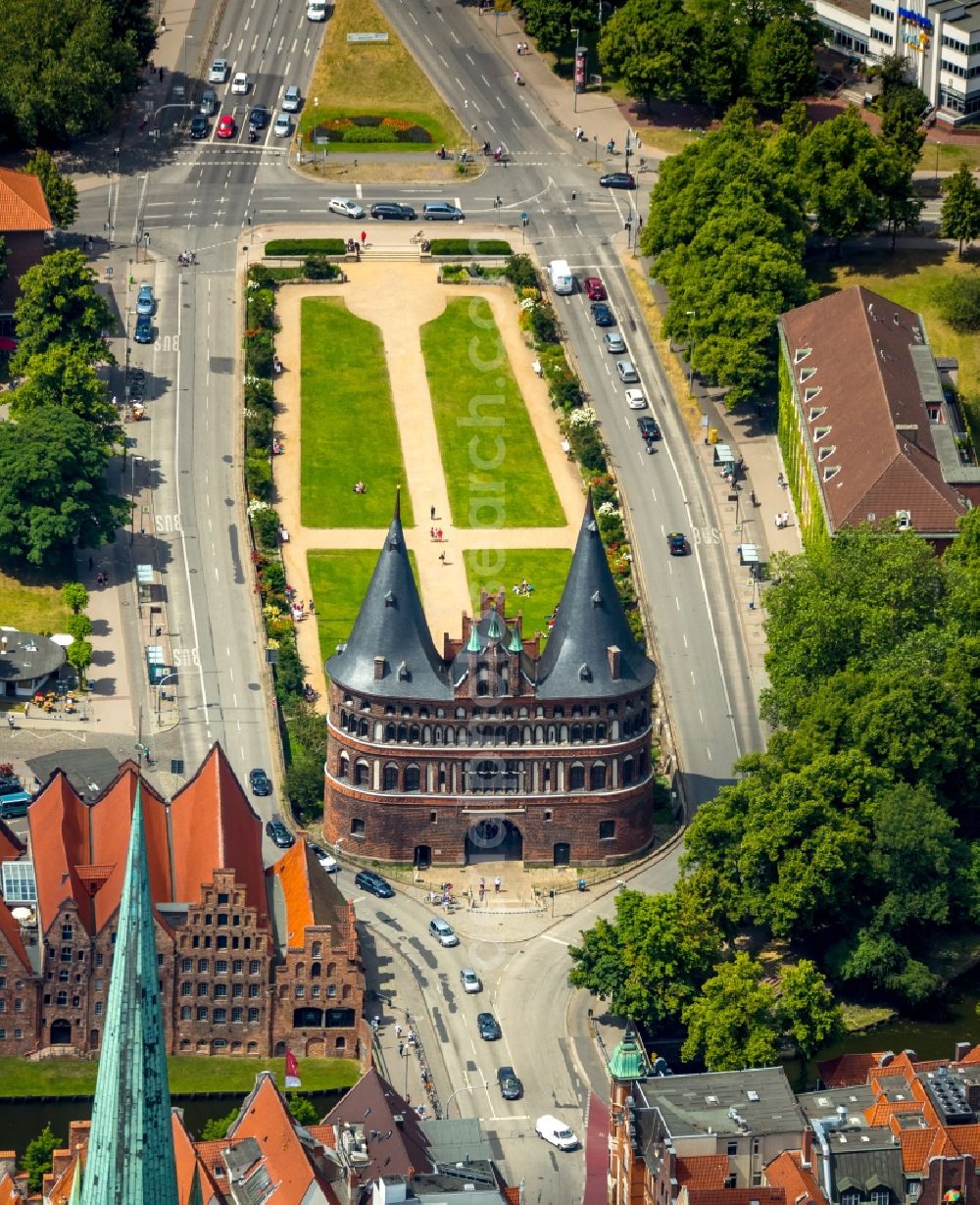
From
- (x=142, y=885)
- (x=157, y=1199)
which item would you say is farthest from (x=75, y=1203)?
(x=142, y=885)

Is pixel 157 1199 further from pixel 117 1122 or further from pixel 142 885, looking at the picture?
pixel 142 885

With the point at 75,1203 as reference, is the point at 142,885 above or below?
above

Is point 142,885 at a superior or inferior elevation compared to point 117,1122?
superior

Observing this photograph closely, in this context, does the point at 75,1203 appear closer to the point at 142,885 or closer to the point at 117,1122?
the point at 117,1122

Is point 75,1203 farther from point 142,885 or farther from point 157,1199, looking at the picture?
point 142,885

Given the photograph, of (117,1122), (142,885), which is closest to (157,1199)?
(117,1122)
